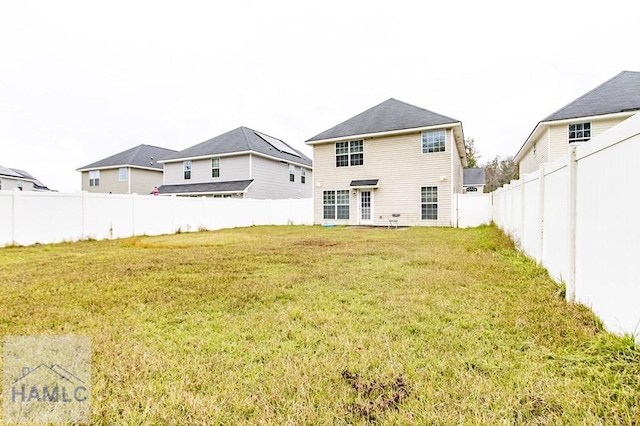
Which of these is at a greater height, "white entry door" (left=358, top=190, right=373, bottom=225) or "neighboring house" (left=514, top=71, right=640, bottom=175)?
"neighboring house" (left=514, top=71, right=640, bottom=175)

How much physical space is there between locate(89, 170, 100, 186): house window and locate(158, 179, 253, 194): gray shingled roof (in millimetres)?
8491

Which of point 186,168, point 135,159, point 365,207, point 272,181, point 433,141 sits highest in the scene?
point 135,159

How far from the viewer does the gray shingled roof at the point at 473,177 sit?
3163cm

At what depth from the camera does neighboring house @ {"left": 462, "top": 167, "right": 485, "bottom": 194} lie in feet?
103

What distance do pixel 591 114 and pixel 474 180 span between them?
20.3 m

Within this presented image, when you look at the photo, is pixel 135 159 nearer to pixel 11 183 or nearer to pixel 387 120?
pixel 11 183

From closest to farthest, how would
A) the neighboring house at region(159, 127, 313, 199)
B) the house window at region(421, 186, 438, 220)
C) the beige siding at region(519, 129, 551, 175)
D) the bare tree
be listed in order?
the beige siding at region(519, 129, 551, 175)
the house window at region(421, 186, 438, 220)
the neighboring house at region(159, 127, 313, 199)
the bare tree

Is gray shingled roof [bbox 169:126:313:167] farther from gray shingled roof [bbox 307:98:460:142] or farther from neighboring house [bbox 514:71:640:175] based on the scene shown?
neighboring house [bbox 514:71:640:175]

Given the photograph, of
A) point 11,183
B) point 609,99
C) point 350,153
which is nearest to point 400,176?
point 350,153

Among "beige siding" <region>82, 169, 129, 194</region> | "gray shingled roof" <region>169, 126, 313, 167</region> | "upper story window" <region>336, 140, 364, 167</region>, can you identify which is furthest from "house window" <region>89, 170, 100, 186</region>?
"upper story window" <region>336, 140, 364, 167</region>

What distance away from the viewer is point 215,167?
21.8m

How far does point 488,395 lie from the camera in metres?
1.61

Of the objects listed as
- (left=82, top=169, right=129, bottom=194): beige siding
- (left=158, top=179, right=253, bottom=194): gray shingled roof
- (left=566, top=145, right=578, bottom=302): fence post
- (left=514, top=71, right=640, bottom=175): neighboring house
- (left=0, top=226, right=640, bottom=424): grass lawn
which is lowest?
A: (left=0, top=226, right=640, bottom=424): grass lawn

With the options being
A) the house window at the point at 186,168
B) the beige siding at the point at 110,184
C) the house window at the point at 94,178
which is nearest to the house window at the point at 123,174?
the beige siding at the point at 110,184
